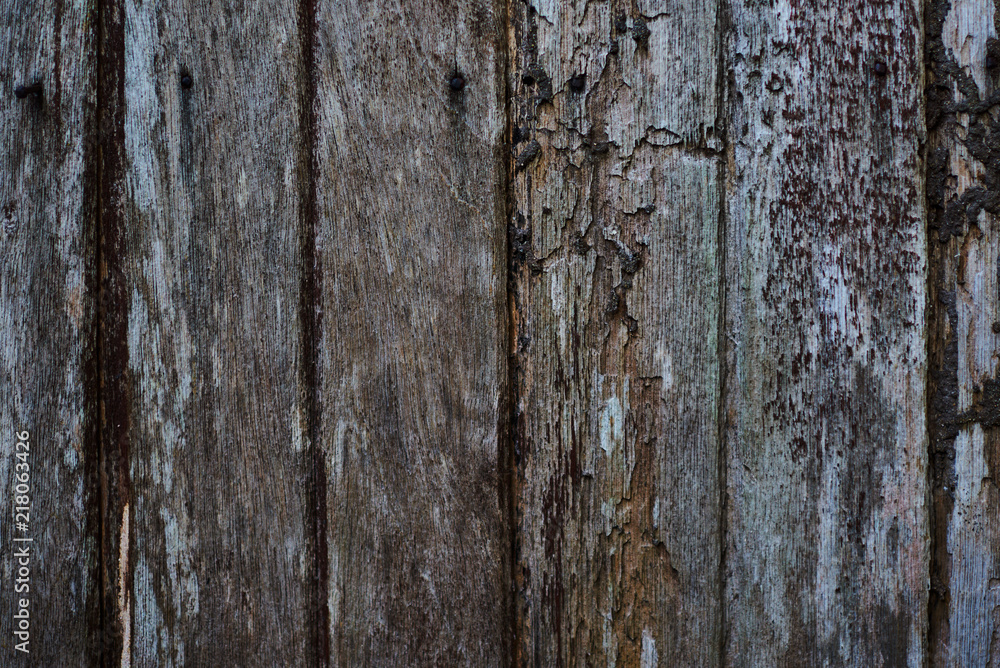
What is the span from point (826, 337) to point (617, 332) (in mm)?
226

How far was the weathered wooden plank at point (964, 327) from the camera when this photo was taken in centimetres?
61

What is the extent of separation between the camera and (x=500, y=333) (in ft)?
2.18

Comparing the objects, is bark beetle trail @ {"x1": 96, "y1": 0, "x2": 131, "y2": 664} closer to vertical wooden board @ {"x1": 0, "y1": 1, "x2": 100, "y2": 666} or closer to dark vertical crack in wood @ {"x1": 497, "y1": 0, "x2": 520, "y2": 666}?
vertical wooden board @ {"x1": 0, "y1": 1, "x2": 100, "y2": 666}

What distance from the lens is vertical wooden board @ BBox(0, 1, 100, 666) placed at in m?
0.69

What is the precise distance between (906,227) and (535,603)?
1.92ft

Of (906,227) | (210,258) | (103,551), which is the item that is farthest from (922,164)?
(103,551)

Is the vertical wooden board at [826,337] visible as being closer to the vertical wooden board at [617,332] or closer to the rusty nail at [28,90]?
the vertical wooden board at [617,332]

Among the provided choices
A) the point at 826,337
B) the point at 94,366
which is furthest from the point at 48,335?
the point at 826,337

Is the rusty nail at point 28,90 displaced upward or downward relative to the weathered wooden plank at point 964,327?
upward

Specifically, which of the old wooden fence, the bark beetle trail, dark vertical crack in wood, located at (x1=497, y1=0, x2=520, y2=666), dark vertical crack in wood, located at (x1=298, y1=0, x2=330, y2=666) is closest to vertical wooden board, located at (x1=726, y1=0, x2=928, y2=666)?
the old wooden fence

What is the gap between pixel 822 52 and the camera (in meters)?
0.63

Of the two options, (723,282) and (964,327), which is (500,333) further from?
(964,327)

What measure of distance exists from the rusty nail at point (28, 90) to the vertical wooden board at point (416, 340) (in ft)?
1.22

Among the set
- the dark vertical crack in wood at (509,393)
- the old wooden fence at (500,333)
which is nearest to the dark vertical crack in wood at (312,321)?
the old wooden fence at (500,333)
